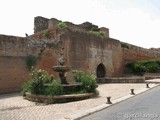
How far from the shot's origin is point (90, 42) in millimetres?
22281

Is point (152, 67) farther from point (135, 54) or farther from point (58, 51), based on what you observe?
point (58, 51)

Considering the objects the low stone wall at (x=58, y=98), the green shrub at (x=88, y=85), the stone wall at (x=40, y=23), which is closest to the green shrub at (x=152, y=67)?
the stone wall at (x=40, y=23)

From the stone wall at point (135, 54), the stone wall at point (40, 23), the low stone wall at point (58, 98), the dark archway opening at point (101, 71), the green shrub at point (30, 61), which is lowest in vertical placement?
the low stone wall at point (58, 98)

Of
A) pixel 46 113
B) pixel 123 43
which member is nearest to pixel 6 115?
pixel 46 113

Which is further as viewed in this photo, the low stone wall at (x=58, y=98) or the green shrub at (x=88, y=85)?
the green shrub at (x=88, y=85)

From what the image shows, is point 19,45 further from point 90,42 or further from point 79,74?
point 90,42

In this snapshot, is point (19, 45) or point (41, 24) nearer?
point (19, 45)

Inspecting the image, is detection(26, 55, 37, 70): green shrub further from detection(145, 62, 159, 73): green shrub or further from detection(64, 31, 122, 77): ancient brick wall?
detection(145, 62, 159, 73): green shrub

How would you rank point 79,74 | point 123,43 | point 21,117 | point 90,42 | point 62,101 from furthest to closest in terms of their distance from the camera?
point 123,43 < point 90,42 < point 79,74 < point 62,101 < point 21,117

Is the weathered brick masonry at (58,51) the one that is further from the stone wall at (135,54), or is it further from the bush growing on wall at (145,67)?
the bush growing on wall at (145,67)

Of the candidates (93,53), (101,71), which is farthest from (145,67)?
(93,53)

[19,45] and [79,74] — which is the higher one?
[19,45]

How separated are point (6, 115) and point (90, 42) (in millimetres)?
15575

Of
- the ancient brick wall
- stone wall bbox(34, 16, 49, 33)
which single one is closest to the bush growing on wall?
the ancient brick wall
